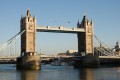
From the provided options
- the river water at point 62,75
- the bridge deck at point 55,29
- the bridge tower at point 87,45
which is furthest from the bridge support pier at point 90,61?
the river water at point 62,75

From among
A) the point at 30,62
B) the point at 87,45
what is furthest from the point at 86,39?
the point at 30,62

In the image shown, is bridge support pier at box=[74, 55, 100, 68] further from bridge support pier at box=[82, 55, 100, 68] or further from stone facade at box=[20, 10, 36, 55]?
stone facade at box=[20, 10, 36, 55]

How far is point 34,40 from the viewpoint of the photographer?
10412cm

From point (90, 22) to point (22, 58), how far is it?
99.7 feet

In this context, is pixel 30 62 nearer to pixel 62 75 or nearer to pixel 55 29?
pixel 55 29

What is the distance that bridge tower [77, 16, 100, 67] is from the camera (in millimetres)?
111312

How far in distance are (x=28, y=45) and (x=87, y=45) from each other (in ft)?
70.7

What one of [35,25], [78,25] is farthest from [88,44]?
[35,25]

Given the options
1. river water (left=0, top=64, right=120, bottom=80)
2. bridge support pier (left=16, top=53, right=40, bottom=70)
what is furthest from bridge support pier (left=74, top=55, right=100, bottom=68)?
river water (left=0, top=64, right=120, bottom=80)

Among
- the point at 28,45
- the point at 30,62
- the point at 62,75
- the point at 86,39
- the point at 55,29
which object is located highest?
the point at 55,29

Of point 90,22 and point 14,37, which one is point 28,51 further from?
point 90,22

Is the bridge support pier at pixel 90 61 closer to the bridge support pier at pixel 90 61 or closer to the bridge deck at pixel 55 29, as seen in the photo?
the bridge support pier at pixel 90 61

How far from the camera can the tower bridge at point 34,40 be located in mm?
98938

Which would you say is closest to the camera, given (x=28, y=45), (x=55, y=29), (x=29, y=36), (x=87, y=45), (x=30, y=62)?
(x=30, y=62)
